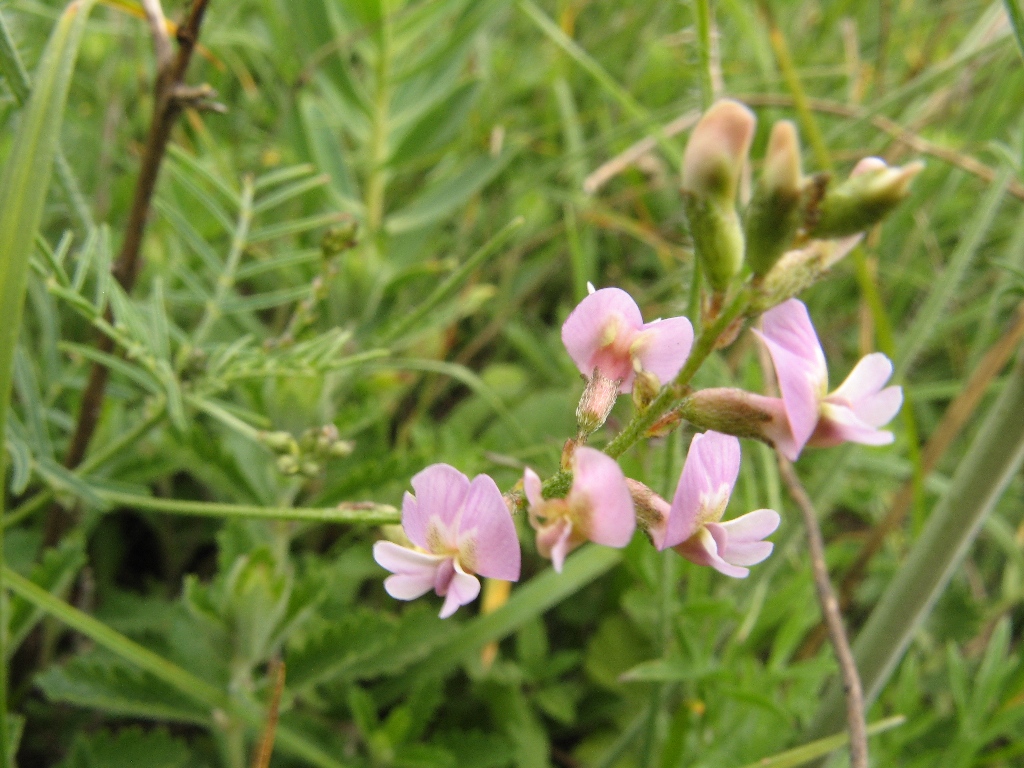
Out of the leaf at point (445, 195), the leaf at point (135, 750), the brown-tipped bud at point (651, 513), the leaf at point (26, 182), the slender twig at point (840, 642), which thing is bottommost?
the leaf at point (135, 750)

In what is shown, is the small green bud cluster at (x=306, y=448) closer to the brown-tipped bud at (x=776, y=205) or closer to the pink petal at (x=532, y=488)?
the pink petal at (x=532, y=488)

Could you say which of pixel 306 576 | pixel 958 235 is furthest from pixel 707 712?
pixel 958 235

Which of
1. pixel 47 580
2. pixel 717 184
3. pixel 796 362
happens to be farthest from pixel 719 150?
pixel 47 580

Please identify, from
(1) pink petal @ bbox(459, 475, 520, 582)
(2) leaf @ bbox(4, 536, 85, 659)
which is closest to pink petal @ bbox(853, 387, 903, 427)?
(1) pink petal @ bbox(459, 475, 520, 582)

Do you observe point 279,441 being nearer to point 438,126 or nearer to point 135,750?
point 135,750

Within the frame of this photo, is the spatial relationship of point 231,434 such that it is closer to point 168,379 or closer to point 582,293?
point 168,379

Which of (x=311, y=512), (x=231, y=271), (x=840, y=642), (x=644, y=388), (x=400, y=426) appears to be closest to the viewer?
(x=644, y=388)

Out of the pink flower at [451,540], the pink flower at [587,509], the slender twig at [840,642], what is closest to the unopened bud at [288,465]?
the pink flower at [451,540]
